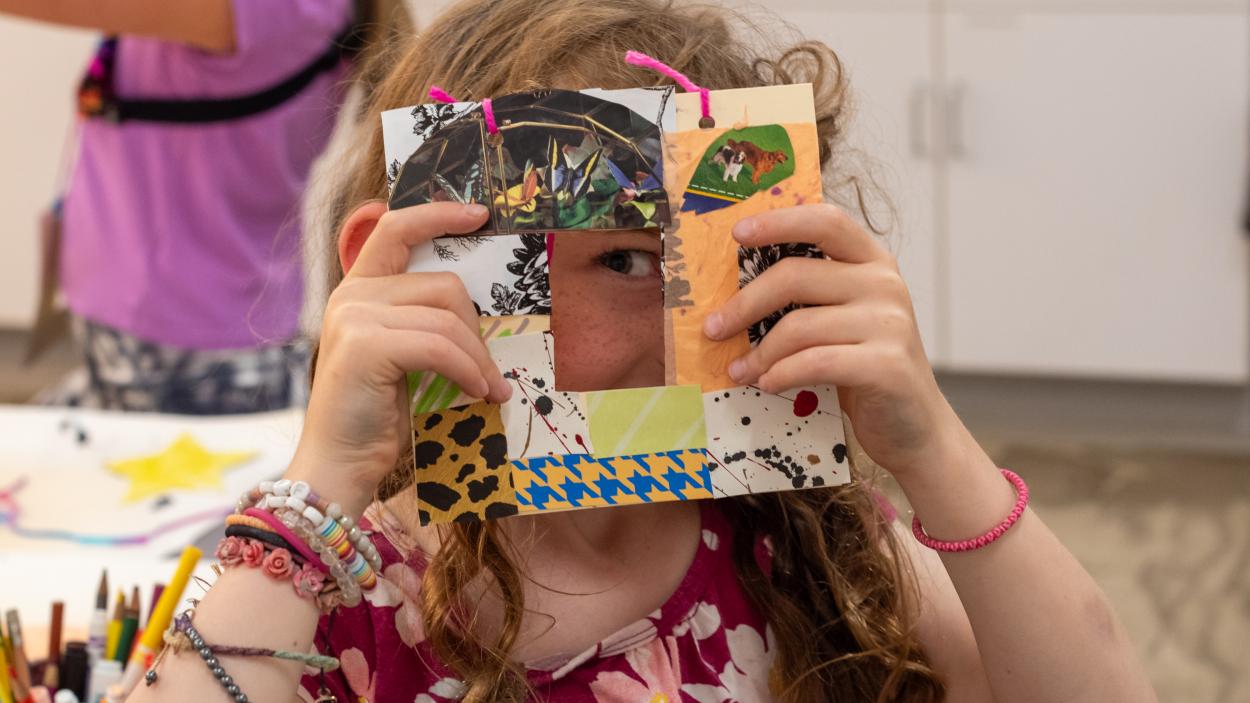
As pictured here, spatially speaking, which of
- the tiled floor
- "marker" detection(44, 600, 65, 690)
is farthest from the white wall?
"marker" detection(44, 600, 65, 690)

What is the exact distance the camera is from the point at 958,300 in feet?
9.51

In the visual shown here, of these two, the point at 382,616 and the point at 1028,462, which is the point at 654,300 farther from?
the point at 1028,462

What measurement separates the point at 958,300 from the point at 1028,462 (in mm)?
380

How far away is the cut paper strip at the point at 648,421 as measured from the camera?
73 centimetres

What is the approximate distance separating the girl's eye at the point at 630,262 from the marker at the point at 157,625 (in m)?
0.33

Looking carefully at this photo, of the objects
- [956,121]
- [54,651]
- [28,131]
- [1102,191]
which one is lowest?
[1102,191]

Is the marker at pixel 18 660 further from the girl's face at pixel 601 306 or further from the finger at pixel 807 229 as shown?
the finger at pixel 807 229

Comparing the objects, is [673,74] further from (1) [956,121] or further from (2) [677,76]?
(1) [956,121]

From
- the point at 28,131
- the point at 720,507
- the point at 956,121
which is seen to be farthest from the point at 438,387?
the point at 28,131

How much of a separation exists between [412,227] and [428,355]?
7 centimetres

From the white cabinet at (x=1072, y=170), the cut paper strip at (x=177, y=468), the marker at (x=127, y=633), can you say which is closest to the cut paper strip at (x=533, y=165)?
the marker at (x=127, y=633)

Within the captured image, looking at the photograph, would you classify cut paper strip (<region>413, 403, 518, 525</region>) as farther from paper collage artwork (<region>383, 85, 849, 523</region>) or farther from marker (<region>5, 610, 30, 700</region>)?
marker (<region>5, 610, 30, 700</region>)

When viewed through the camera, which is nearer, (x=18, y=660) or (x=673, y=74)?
(x=673, y=74)

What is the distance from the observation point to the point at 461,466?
2.38 feet
